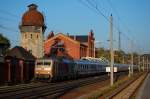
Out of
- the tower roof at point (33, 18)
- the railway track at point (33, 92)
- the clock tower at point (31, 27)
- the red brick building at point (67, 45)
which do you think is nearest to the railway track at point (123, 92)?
the railway track at point (33, 92)

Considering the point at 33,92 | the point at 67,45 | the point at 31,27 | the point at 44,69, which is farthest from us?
the point at 67,45

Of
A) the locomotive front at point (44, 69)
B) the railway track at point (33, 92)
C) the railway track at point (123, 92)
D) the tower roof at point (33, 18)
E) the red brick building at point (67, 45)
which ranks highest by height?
the tower roof at point (33, 18)

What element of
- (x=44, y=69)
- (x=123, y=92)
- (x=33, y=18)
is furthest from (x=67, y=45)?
(x=123, y=92)

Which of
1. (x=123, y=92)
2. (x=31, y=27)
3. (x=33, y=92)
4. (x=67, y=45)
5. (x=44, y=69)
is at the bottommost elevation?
(x=123, y=92)

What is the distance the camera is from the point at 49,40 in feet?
392

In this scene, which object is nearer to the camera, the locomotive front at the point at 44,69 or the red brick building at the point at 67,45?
the locomotive front at the point at 44,69

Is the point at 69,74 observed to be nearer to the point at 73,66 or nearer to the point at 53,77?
the point at 73,66

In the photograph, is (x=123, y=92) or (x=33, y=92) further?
(x=123, y=92)

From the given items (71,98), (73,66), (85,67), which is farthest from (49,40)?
(71,98)

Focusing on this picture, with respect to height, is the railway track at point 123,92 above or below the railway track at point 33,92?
below

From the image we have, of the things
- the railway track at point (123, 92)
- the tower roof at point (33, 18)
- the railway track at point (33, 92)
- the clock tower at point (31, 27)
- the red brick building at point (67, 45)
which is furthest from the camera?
the red brick building at point (67, 45)

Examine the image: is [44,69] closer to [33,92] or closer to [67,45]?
[33,92]

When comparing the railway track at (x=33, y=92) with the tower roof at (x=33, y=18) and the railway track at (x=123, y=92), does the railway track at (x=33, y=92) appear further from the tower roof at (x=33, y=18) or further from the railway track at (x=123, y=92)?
the tower roof at (x=33, y=18)

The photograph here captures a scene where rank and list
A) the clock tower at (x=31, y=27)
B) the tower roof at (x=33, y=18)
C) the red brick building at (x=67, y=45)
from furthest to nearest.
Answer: the red brick building at (x=67, y=45), the tower roof at (x=33, y=18), the clock tower at (x=31, y=27)
